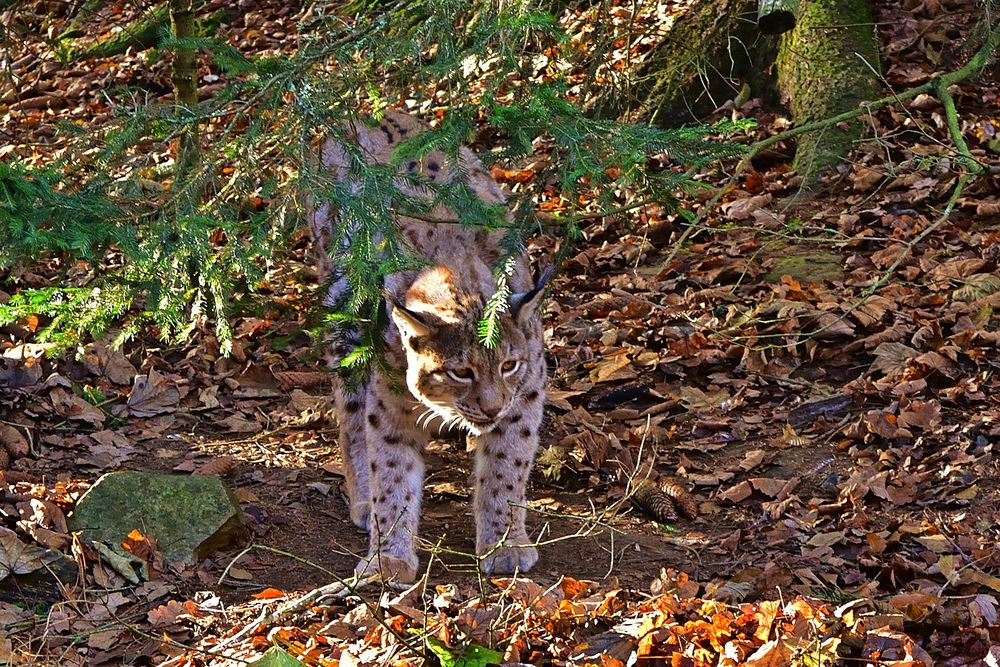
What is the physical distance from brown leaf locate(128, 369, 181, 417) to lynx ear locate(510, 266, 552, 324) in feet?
9.08

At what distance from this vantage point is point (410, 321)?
194 inches

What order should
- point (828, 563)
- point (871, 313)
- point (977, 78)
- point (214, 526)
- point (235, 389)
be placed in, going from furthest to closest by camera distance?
point (977, 78)
point (235, 389)
point (871, 313)
point (214, 526)
point (828, 563)

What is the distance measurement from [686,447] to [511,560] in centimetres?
141

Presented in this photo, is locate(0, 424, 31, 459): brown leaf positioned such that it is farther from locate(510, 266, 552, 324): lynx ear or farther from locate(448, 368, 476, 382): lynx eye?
locate(510, 266, 552, 324): lynx ear

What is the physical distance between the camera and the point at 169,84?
11.3 meters

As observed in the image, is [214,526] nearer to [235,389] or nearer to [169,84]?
[235,389]

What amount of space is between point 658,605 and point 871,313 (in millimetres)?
3132

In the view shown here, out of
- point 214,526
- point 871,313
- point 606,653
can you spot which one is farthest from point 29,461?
point 871,313

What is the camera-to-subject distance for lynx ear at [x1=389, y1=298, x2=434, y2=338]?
16.1 feet

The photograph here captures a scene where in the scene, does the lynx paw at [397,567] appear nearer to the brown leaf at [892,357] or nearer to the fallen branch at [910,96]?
the fallen branch at [910,96]

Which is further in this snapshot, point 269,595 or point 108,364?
point 108,364

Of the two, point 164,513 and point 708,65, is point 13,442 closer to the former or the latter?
point 164,513

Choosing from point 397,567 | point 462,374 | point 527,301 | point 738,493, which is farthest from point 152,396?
point 738,493

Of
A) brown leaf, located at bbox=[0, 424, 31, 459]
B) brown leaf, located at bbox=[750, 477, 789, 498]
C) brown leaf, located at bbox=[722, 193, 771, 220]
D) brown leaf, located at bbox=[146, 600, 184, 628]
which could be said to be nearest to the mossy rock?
brown leaf, located at bbox=[722, 193, 771, 220]
